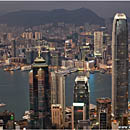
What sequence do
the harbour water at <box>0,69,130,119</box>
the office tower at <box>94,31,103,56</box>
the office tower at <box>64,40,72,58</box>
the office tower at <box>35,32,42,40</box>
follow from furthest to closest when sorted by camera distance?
1. the office tower at <box>64,40,72,58</box>
2. the office tower at <box>94,31,103,56</box>
3. the office tower at <box>35,32,42,40</box>
4. the harbour water at <box>0,69,130,119</box>

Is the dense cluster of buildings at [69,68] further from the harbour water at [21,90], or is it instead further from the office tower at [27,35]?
the harbour water at [21,90]

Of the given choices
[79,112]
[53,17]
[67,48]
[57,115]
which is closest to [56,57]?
[67,48]

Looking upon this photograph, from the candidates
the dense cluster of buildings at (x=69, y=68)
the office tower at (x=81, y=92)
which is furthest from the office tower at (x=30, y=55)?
the office tower at (x=81, y=92)

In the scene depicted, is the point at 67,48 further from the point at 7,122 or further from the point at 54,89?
the point at 7,122

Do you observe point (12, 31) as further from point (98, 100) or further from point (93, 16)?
point (98, 100)

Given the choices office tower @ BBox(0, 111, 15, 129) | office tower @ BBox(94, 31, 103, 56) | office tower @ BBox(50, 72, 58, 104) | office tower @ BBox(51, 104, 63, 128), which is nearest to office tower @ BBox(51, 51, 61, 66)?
office tower @ BBox(94, 31, 103, 56)

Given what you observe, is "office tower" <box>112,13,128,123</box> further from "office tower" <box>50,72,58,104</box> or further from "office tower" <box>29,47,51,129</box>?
"office tower" <box>29,47,51,129</box>

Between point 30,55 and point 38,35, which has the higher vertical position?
point 38,35
